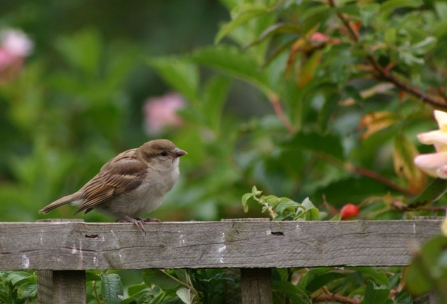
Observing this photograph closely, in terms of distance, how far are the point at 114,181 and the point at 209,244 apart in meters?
1.58

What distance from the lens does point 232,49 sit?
14.3 feet

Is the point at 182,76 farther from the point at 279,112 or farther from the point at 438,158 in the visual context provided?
the point at 438,158

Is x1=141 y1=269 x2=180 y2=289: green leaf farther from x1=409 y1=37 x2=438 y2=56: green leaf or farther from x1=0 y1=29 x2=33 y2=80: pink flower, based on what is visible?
x1=0 y1=29 x2=33 y2=80: pink flower

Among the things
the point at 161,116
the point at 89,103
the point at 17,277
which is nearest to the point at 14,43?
the point at 89,103

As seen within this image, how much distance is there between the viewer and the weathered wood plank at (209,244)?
223cm

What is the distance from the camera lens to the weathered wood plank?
2229mm

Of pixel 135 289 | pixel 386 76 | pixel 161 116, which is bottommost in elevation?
pixel 161 116

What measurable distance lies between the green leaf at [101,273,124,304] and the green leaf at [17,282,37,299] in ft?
0.75

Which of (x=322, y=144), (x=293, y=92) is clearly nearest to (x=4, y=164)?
(x=293, y=92)

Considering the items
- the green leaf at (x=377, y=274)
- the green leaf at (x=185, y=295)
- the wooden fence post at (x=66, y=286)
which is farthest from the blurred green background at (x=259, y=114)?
the wooden fence post at (x=66, y=286)

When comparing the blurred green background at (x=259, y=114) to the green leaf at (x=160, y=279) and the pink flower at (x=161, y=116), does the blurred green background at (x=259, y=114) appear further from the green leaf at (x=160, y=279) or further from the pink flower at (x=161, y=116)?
the green leaf at (x=160, y=279)

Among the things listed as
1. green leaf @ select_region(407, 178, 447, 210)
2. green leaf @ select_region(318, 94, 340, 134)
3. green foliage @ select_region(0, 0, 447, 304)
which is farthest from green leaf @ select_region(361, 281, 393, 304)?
green leaf @ select_region(318, 94, 340, 134)

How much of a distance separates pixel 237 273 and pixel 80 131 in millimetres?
5072

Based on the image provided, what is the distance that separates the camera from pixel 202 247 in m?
2.38
